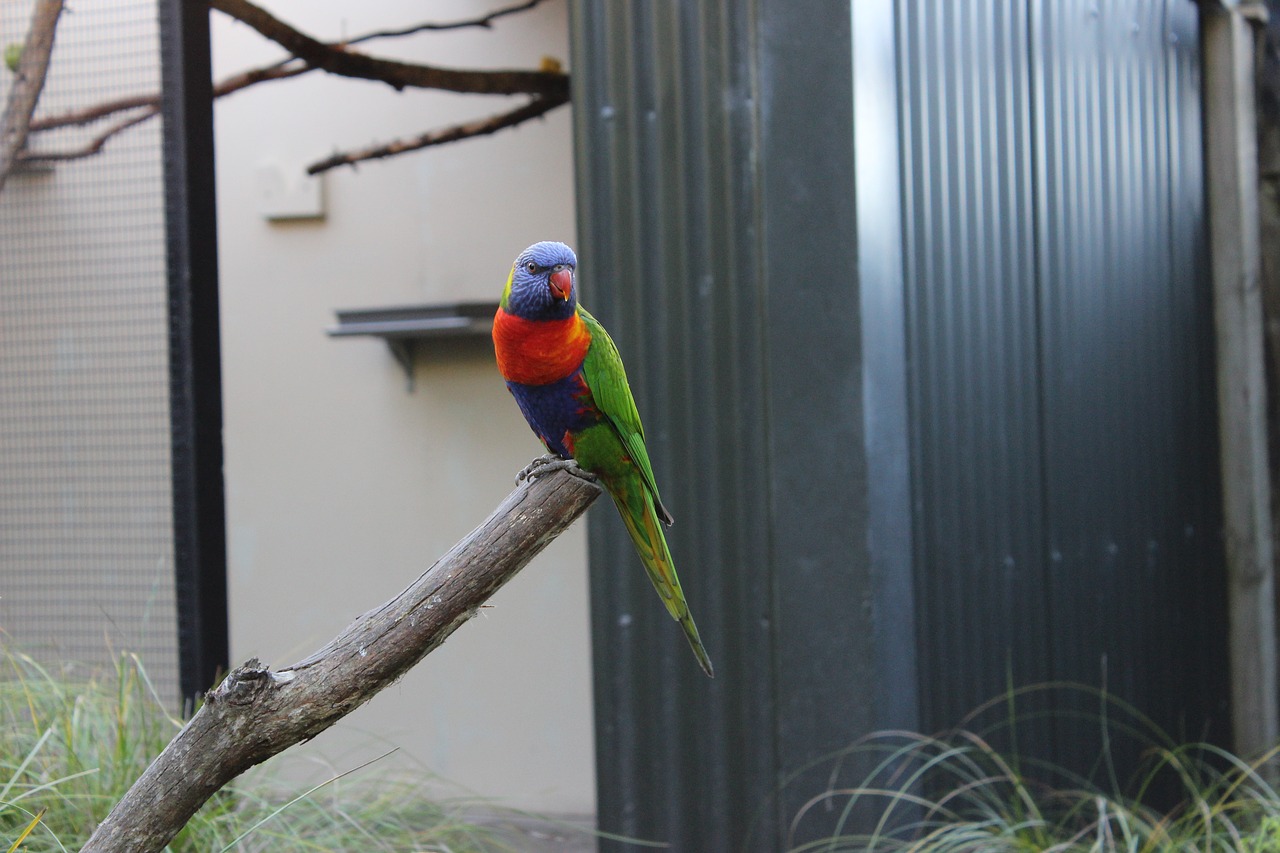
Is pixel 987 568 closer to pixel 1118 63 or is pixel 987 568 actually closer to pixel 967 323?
pixel 967 323

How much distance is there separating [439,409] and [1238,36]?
2.93 meters

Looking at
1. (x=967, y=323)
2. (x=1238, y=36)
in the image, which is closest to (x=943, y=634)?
(x=967, y=323)

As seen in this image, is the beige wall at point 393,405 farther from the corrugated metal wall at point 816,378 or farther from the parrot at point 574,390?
the parrot at point 574,390

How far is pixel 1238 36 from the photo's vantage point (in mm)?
3520

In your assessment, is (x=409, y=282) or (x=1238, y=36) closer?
(x=1238, y=36)

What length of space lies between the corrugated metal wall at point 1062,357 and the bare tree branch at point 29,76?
6.31ft

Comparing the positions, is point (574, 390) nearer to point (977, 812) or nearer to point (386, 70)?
point (977, 812)

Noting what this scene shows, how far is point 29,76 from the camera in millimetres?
2533

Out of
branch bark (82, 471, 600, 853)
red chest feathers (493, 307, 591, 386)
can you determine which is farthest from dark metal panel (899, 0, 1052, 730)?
branch bark (82, 471, 600, 853)

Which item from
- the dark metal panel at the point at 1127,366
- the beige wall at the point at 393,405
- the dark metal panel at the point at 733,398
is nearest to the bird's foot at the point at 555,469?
the dark metal panel at the point at 733,398

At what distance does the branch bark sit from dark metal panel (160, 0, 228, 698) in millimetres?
1337

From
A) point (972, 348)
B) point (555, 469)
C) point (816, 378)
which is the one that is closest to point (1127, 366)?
point (972, 348)

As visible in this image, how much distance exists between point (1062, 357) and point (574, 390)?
1810 mm

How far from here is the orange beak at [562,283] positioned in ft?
4.52
